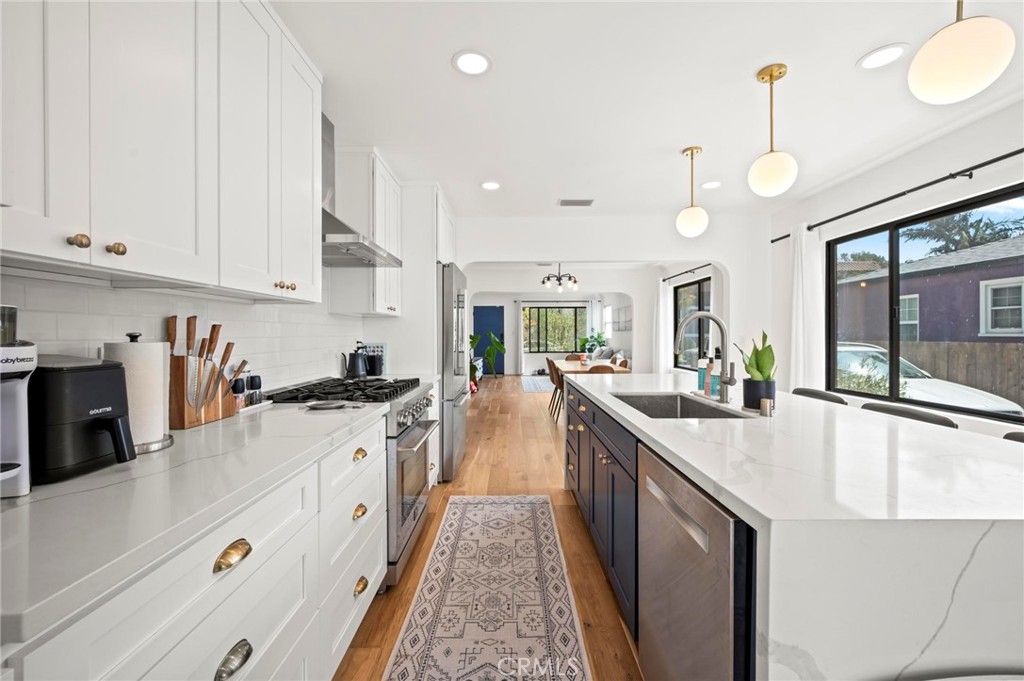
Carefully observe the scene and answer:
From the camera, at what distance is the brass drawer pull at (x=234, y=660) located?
0.84m

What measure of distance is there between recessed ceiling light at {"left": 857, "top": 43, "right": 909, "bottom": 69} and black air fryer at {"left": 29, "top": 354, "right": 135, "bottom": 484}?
310cm

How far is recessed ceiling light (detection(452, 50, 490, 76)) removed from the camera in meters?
1.95

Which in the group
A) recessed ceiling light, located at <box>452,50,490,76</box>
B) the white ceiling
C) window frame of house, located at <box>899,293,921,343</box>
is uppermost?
the white ceiling

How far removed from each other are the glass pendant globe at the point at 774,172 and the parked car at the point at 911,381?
6.83 feet

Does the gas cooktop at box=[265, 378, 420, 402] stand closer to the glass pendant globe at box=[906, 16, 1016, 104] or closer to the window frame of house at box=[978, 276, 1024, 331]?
the glass pendant globe at box=[906, 16, 1016, 104]

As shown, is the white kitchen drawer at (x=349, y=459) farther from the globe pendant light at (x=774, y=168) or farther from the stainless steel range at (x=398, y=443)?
the globe pendant light at (x=774, y=168)

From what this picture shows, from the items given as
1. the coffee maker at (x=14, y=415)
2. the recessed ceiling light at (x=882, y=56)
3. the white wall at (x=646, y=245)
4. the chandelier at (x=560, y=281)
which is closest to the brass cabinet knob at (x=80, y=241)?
the coffee maker at (x=14, y=415)

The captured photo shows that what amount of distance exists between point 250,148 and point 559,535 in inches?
96.1

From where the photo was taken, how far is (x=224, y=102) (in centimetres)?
130

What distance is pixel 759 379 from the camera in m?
1.82

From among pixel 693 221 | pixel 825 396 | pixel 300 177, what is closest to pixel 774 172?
pixel 693 221

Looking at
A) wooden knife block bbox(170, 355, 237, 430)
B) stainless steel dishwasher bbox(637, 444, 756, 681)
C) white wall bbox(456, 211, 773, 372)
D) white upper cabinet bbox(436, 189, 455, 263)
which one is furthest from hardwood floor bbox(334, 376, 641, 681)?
white wall bbox(456, 211, 773, 372)

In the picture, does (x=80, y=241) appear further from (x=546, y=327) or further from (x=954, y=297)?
(x=546, y=327)

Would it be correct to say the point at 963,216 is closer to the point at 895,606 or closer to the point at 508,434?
the point at 895,606
